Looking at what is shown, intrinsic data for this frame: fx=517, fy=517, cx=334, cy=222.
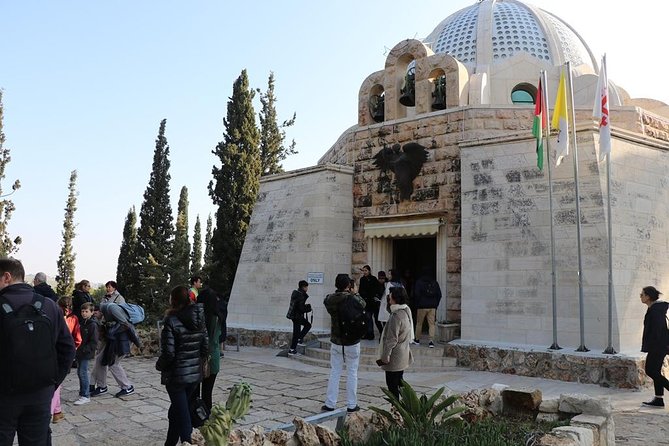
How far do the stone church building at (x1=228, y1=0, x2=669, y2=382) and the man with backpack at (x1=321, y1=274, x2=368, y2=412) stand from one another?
3.77 meters

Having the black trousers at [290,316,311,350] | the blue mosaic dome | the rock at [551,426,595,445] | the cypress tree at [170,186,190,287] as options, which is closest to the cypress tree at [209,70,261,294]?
the cypress tree at [170,186,190,287]

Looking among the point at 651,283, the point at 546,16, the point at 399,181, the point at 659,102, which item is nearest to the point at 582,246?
the point at 651,283

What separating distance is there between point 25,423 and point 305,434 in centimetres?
165

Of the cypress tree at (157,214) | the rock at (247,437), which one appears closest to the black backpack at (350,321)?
the rock at (247,437)

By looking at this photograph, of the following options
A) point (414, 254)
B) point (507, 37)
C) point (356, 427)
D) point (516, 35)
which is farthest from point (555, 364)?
point (516, 35)

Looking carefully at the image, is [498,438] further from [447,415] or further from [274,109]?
[274,109]

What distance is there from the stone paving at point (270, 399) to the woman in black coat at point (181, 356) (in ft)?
2.72

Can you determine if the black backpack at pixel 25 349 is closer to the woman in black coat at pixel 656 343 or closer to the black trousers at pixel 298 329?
the woman in black coat at pixel 656 343

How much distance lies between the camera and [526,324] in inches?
325

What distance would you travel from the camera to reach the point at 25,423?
292 cm

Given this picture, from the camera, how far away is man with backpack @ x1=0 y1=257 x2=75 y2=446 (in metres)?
2.82

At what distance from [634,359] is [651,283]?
174 cm

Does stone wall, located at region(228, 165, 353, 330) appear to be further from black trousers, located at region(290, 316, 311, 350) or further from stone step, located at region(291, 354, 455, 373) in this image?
stone step, located at region(291, 354, 455, 373)

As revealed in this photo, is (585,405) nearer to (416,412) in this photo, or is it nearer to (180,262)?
(416,412)
